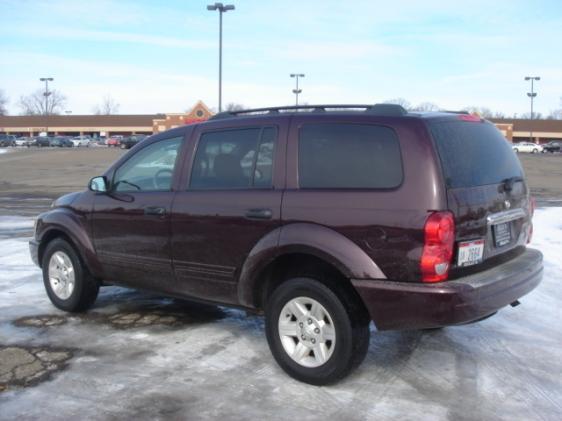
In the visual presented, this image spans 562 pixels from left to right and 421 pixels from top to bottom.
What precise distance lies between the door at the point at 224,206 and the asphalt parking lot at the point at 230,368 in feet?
1.96

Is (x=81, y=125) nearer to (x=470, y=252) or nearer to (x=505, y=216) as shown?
(x=505, y=216)

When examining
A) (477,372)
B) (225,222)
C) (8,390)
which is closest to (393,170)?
(225,222)

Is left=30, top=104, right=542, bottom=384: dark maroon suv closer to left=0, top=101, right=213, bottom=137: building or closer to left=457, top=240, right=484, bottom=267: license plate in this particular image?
left=457, top=240, right=484, bottom=267: license plate

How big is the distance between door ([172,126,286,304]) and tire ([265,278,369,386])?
45 centimetres

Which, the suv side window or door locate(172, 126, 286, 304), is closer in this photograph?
door locate(172, 126, 286, 304)

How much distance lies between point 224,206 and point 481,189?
1868 millimetres

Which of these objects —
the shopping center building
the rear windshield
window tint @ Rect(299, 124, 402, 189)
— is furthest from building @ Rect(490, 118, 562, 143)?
window tint @ Rect(299, 124, 402, 189)

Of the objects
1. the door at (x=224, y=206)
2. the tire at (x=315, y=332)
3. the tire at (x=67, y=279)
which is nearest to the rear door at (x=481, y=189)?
the tire at (x=315, y=332)

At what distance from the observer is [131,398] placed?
13.4ft

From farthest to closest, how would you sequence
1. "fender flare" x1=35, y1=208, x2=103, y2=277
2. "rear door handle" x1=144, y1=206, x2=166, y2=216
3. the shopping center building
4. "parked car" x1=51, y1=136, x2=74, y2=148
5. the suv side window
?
the shopping center building
"parked car" x1=51, y1=136, x2=74, y2=148
"fender flare" x1=35, y1=208, x2=103, y2=277
"rear door handle" x1=144, y1=206, x2=166, y2=216
the suv side window

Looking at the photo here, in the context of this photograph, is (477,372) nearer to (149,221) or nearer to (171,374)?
(171,374)

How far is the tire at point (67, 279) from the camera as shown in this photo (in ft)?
19.8

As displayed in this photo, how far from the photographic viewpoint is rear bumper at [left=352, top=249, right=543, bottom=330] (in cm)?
380

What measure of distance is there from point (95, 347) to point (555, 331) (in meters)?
3.95
